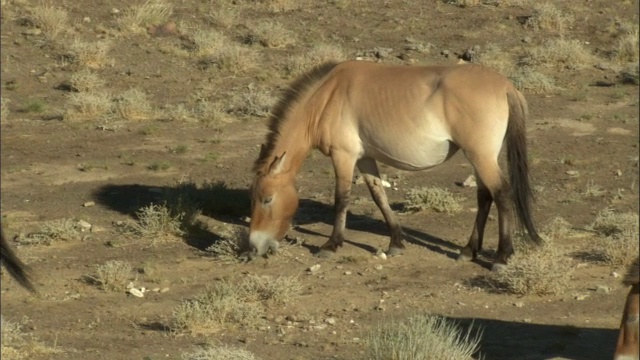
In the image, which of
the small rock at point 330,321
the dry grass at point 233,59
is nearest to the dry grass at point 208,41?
the dry grass at point 233,59

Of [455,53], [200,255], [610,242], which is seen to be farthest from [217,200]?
[455,53]

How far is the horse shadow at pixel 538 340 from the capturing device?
9031mm

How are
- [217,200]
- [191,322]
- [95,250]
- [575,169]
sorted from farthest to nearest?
[575,169] → [217,200] → [95,250] → [191,322]

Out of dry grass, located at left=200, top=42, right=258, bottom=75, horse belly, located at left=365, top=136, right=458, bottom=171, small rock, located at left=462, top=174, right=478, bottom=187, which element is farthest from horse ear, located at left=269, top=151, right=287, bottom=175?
dry grass, located at left=200, top=42, right=258, bottom=75

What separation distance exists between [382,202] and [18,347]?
14.1 feet

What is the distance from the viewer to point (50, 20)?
16.5 meters

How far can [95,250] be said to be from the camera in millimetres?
12383

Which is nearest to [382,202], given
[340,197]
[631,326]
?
[340,197]

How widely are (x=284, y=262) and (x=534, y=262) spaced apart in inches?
102

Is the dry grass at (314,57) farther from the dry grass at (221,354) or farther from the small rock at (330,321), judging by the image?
the dry grass at (221,354)

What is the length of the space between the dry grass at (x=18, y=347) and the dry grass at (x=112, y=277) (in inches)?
65.3

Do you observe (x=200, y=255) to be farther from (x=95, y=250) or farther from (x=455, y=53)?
(x=455, y=53)

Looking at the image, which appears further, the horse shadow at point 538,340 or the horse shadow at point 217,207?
the horse shadow at point 217,207

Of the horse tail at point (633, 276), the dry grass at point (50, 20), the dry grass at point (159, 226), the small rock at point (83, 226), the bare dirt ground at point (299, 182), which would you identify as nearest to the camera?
the horse tail at point (633, 276)
